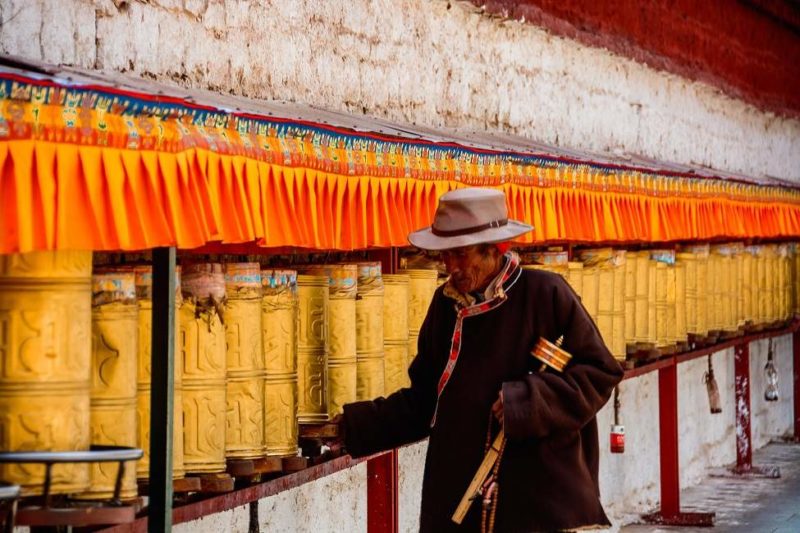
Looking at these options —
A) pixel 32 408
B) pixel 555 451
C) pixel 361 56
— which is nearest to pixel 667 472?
pixel 361 56

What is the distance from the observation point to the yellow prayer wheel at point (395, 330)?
4.88 m

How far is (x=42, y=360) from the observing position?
3.06 metres

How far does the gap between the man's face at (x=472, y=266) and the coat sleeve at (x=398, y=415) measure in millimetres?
226

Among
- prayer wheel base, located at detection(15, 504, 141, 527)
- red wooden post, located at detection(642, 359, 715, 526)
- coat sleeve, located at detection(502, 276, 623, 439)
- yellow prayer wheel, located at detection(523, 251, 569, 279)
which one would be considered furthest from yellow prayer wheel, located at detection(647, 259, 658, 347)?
prayer wheel base, located at detection(15, 504, 141, 527)

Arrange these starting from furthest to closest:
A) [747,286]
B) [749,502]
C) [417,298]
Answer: [749,502], [747,286], [417,298]

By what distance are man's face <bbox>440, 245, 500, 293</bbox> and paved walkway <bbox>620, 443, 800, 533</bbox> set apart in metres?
5.51

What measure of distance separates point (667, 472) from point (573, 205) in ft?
10.5

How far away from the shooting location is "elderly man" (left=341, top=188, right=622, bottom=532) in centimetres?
370

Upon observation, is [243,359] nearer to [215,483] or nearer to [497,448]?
[215,483]

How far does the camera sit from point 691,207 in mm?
8078

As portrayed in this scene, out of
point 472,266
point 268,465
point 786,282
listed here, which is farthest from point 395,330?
point 786,282

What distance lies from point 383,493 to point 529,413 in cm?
153

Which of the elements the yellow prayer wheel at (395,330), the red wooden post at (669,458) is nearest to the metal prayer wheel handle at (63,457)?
the yellow prayer wheel at (395,330)

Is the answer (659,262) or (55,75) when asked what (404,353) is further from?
(659,262)
